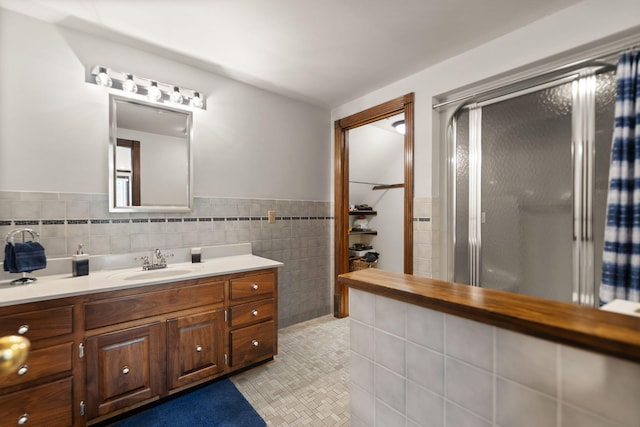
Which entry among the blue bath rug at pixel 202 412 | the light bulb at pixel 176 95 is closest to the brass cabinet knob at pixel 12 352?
the blue bath rug at pixel 202 412

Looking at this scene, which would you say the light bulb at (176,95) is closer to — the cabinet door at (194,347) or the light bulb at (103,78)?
the light bulb at (103,78)

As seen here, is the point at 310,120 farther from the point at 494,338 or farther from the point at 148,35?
the point at 494,338

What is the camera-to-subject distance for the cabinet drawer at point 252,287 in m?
2.03

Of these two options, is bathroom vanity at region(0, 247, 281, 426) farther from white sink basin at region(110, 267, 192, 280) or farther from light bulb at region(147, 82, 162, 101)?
light bulb at region(147, 82, 162, 101)

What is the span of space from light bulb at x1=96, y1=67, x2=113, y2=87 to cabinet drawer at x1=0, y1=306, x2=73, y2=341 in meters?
1.45

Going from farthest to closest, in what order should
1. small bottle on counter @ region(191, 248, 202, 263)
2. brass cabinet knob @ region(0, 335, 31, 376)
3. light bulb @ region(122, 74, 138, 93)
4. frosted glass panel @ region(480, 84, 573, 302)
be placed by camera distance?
small bottle on counter @ region(191, 248, 202, 263)
light bulb @ region(122, 74, 138, 93)
frosted glass panel @ region(480, 84, 573, 302)
brass cabinet knob @ region(0, 335, 31, 376)

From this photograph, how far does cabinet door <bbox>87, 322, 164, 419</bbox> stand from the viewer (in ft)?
5.03

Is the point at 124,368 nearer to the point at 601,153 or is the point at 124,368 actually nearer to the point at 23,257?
the point at 23,257

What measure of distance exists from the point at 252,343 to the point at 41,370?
1.15 meters

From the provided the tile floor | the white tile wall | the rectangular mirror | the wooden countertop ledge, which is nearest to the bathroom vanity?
the tile floor

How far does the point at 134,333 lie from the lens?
1.65 meters

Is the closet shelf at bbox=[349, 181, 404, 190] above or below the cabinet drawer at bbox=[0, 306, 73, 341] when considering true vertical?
above

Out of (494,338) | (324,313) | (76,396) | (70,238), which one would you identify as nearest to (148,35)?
(70,238)

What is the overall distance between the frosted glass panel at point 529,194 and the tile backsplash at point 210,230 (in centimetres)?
168
